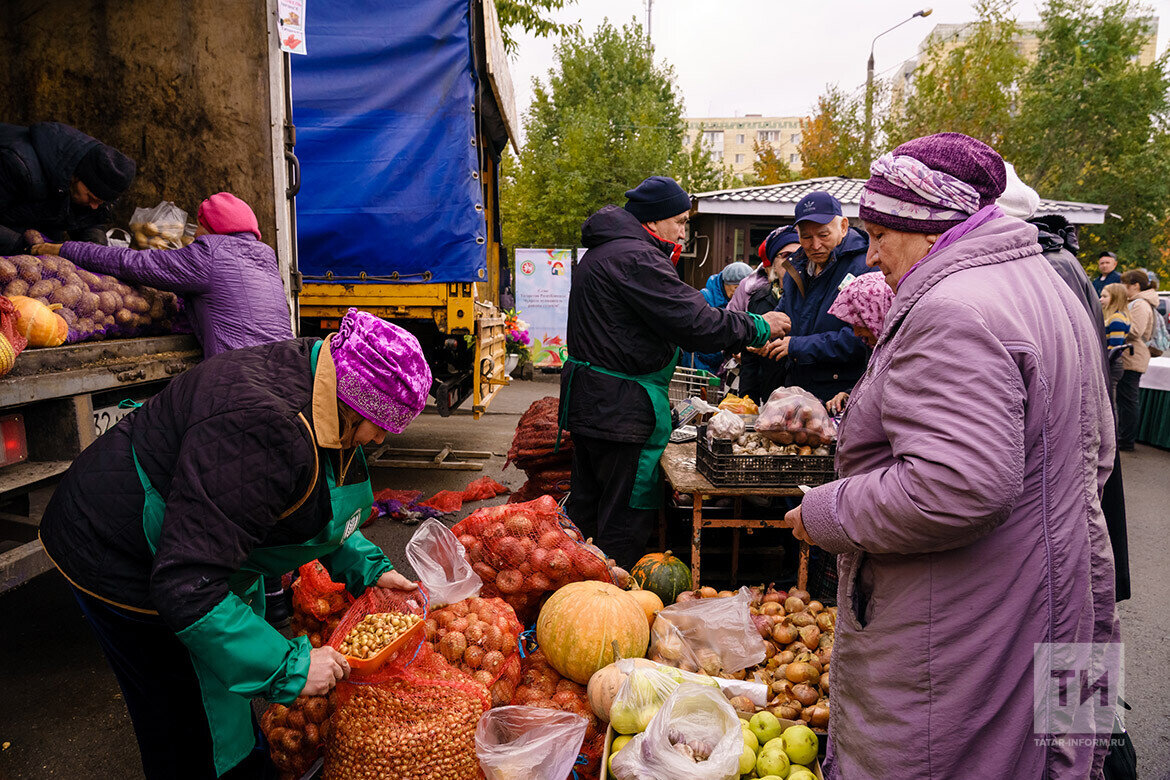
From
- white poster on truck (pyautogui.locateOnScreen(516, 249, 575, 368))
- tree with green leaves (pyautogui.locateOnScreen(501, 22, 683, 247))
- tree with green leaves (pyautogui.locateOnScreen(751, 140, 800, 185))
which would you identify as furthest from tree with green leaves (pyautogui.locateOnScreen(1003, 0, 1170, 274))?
white poster on truck (pyautogui.locateOnScreen(516, 249, 575, 368))

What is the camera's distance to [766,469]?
327 cm

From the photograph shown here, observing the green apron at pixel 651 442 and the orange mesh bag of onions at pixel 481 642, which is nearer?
the orange mesh bag of onions at pixel 481 642

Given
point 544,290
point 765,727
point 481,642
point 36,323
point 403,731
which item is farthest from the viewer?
point 544,290

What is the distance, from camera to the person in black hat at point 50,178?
3.62 metres

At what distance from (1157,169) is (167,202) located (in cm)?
2522

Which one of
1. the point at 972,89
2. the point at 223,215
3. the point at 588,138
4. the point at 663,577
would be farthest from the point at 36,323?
the point at 972,89

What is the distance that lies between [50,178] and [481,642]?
10.9 feet

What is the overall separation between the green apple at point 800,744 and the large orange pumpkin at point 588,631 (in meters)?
0.60

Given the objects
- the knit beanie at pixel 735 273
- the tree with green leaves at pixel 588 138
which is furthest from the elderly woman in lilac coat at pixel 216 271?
the tree with green leaves at pixel 588 138

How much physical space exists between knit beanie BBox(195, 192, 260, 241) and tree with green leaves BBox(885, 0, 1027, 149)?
2010cm

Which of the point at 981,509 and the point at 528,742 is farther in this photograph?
the point at 528,742

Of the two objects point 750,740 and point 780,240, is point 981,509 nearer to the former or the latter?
point 750,740

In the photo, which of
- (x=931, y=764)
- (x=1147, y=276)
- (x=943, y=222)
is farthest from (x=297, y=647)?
(x=1147, y=276)

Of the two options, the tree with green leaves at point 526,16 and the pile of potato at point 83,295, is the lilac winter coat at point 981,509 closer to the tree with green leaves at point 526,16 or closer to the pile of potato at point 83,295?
the pile of potato at point 83,295
